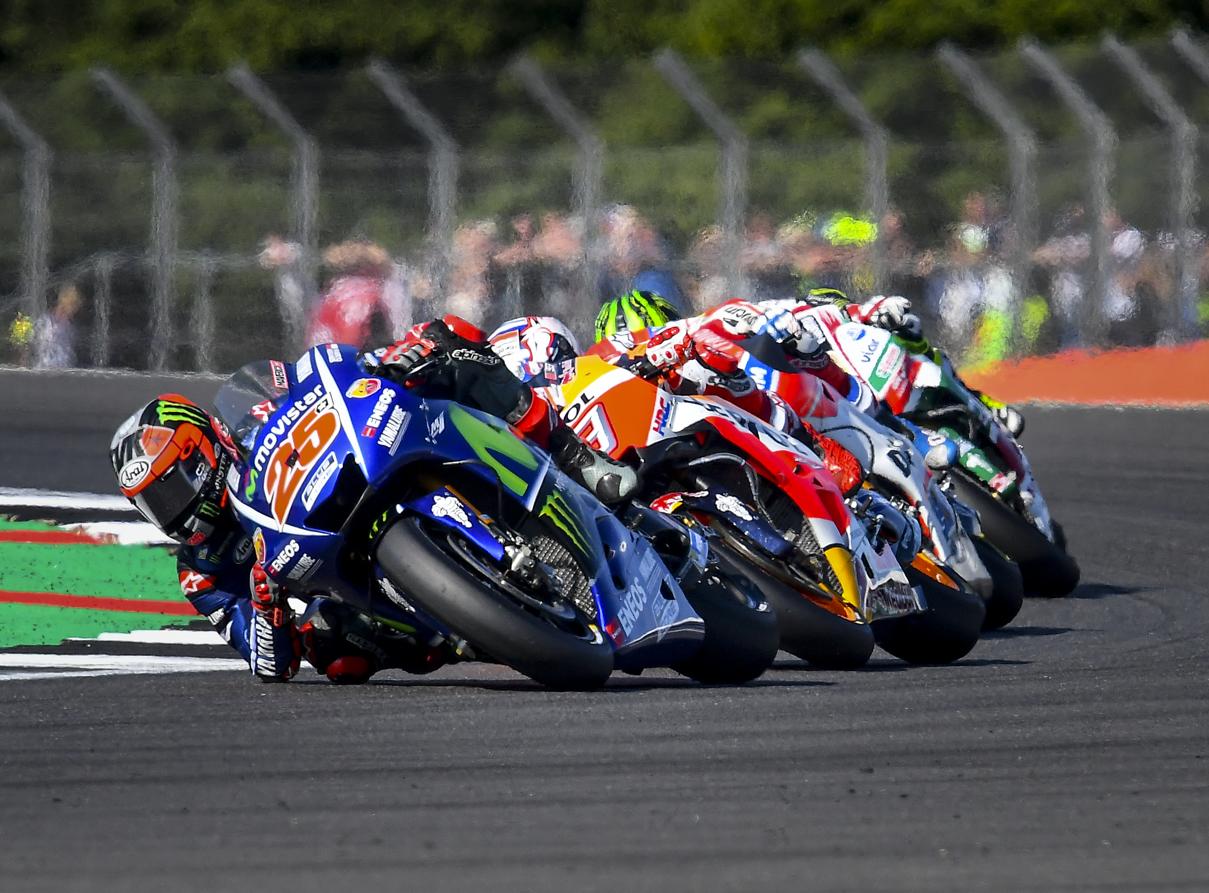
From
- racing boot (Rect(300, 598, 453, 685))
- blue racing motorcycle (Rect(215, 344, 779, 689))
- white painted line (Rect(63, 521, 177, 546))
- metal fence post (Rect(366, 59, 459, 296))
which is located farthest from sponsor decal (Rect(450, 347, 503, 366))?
metal fence post (Rect(366, 59, 459, 296))

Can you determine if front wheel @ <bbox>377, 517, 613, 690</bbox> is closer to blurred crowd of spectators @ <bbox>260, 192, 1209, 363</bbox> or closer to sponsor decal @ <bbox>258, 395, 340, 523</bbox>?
sponsor decal @ <bbox>258, 395, 340, 523</bbox>

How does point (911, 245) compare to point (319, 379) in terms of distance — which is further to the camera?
point (911, 245)

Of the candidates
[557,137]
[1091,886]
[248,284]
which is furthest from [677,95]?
[1091,886]

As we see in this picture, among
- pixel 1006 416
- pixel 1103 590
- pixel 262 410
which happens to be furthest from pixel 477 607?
pixel 1103 590

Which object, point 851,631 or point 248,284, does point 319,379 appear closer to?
point 851,631

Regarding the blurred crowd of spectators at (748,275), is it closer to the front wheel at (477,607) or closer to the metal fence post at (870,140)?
the metal fence post at (870,140)

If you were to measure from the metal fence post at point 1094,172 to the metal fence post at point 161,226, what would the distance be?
643cm

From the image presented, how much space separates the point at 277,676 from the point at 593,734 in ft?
5.21

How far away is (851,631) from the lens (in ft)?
26.3

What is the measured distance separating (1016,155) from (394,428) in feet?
44.9

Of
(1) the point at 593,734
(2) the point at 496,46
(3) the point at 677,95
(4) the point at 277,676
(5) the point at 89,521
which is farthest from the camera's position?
(2) the point at 496,46

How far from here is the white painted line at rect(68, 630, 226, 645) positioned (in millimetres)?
9555

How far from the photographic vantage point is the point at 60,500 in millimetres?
13320

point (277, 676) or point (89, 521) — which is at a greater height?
point (277, 676)
